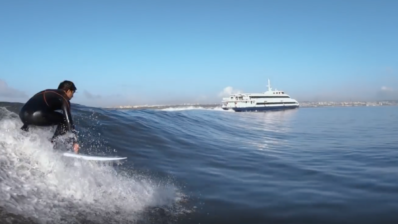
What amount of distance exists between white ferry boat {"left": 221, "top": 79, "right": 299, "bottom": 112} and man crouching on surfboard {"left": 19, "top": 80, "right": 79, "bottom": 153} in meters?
76.5

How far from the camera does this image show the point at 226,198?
6488 millimetres

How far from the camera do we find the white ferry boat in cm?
8519

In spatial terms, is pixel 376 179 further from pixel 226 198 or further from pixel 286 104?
pixel 286 104

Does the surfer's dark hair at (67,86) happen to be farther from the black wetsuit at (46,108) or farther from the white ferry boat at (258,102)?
the white ferry boat at (258,102)

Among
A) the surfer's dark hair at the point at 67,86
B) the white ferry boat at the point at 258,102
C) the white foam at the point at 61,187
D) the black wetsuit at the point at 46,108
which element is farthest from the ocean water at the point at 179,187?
the white ferry boat at the point at 258,102

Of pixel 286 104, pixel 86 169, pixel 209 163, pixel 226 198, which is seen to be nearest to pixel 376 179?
pixel 226 198

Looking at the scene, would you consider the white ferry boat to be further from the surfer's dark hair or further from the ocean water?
the surfer's dark hair

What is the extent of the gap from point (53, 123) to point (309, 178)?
6646mm

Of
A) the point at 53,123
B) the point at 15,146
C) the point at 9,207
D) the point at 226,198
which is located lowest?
the point at 226,198

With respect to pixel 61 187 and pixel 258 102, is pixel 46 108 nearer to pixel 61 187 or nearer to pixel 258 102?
pixel 61 187

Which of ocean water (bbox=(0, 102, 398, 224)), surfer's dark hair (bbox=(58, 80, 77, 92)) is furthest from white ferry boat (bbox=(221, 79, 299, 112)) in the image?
surfer's dark hair (bbox=(58, 80, 77, 92))

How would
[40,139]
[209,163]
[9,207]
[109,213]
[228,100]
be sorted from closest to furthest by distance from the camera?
[9,207]
[109,213]
[40,139]
[209,163]
[228,100]

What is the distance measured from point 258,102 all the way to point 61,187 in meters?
83.9

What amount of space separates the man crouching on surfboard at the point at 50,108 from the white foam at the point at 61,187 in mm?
419
